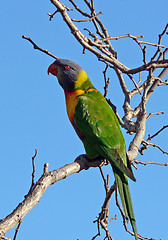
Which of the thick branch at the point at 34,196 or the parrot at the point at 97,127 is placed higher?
the parrot at the point at 97,127

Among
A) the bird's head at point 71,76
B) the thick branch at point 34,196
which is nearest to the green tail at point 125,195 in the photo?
the thick branch at point 34,196

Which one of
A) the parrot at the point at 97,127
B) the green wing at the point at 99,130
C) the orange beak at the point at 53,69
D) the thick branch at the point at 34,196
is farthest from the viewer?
the orange beak at the point at 53,69

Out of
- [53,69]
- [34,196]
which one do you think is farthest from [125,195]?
[53,69]

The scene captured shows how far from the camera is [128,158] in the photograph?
14.9 feet

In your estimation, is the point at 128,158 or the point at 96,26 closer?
the point at 128,158

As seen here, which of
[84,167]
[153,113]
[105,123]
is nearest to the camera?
[84,167]

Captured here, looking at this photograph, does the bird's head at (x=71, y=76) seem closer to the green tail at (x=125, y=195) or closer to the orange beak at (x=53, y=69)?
the orange beak at (x=53, y=69)

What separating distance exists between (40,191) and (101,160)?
1866 millimetres

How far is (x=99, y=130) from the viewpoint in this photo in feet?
15.0

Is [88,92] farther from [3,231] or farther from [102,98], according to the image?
[3,231]

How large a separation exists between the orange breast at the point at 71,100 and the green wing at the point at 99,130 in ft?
0.42

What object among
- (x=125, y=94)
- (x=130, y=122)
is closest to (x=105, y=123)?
(x=130, y=122)

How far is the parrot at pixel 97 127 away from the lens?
425cm

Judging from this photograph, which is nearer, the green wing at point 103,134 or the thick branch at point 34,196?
the thick branch at point 34,196
